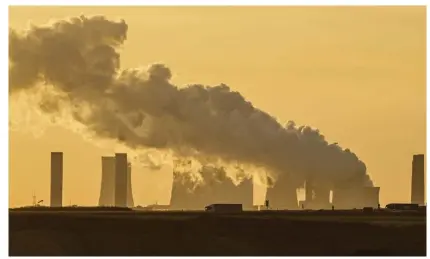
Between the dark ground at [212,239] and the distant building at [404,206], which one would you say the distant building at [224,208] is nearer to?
the distant building at [404,206]

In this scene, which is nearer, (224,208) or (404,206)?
(224,208)

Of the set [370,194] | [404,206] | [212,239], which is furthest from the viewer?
[404,206]

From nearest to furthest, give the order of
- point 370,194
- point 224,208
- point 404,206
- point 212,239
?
point 212,239, point 370,194, point 224,208, point 404,206

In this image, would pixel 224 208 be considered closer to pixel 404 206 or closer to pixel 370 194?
pixel 370 194

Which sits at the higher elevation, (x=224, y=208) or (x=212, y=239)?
(x=224, y=208)

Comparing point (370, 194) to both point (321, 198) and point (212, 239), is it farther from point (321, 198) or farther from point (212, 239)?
point (212, 239)

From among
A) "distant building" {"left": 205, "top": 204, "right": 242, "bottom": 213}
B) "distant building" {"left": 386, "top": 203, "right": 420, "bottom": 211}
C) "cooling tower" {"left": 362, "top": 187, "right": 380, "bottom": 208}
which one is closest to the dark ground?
"cooling tower" {"left": 362, "top": 187, "right": 380, "bottom": 208}

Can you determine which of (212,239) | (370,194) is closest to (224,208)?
(370,194)

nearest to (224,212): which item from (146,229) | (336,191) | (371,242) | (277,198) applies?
(336,191)

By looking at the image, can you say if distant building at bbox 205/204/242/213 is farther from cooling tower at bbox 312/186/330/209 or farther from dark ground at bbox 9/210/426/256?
dark ground at bbox 9/210/426/256

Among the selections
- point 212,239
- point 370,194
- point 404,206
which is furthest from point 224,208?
point 212,239

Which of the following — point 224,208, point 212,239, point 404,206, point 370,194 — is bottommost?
point 212,239
